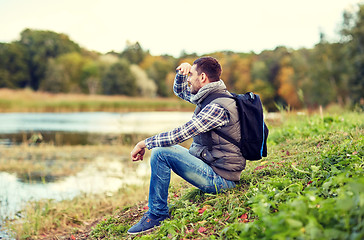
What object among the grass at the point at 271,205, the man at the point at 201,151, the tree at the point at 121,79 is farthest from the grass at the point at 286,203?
the tree at the point at 121,79

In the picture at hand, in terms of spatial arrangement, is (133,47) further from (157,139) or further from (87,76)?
(157,139)

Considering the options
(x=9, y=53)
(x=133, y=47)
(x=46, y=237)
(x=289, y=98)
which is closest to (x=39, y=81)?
(x=9, y=53)

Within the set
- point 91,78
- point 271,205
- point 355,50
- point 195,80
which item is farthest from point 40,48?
point 271,205

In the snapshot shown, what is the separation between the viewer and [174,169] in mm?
3307

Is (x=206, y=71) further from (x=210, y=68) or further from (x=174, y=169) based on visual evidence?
(x=174, y=169)

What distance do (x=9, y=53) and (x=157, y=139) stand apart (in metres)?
67.2

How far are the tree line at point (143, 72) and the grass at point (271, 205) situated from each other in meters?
31.8

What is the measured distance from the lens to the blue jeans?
3.25 metres

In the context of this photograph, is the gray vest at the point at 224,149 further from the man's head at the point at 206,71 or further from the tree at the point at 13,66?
the tree at the point at 13,66

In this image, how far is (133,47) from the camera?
88625 mm

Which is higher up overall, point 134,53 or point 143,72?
point 134,53

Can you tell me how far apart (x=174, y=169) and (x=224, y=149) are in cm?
52

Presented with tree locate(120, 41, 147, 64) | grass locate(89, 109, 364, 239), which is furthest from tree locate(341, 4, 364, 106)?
tree locate(120, 41, 147, 64)

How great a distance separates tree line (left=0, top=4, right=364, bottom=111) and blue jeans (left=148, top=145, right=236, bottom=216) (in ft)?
114
